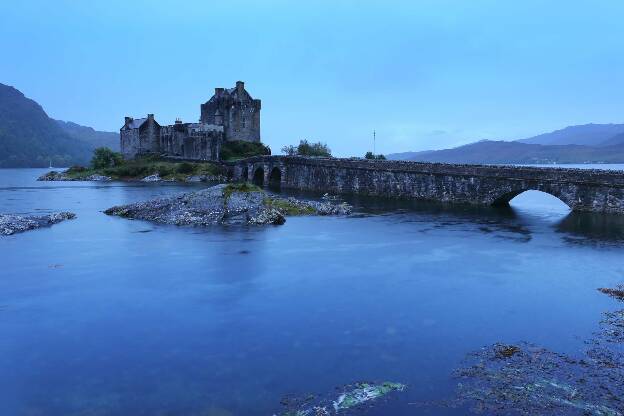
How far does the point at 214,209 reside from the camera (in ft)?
118

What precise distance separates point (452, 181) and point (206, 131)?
61408 mm

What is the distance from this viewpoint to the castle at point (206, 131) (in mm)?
99688

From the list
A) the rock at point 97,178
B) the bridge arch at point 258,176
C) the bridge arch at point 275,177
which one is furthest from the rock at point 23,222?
the rock at point 97,178

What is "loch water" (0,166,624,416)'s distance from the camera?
37.8 feet

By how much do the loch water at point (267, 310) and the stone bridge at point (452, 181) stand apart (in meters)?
8.34

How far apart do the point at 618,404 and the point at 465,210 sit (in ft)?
113

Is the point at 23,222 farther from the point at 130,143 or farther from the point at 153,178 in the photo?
the point at 130,143

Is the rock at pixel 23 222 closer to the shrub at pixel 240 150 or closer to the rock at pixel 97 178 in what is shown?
the rock at pixel 97 178

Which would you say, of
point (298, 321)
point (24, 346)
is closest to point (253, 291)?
point (298, 321)

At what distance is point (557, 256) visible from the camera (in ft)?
85.4

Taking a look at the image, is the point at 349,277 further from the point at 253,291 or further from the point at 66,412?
the point at 66,412

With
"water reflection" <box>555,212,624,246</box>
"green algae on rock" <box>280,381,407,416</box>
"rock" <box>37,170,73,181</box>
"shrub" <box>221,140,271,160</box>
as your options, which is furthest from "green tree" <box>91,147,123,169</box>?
"green algae on rock" <box>280,381,407,416</box>

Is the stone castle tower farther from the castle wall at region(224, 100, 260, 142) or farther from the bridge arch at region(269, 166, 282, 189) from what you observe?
the bridge arch at region(269, 166, 282, 189)

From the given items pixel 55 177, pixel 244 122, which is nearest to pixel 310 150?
pixel 244 122
